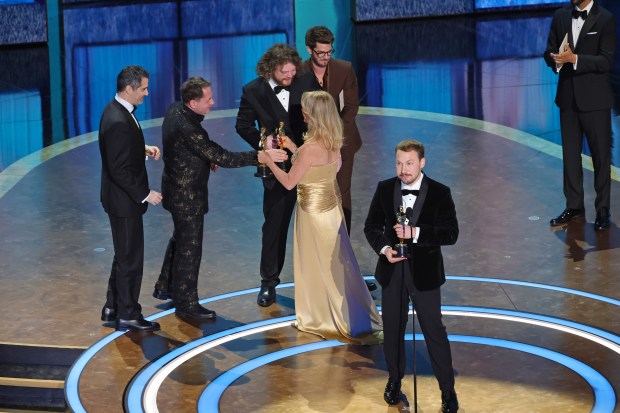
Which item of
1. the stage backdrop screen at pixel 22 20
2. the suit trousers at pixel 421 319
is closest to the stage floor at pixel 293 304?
the suit trousers at pixel 421 319

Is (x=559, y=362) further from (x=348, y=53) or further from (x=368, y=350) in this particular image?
(x=348, y=53)

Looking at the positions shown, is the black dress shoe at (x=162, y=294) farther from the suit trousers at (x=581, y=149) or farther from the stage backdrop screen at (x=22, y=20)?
the stage backdrop screen at (x=22, y=20)

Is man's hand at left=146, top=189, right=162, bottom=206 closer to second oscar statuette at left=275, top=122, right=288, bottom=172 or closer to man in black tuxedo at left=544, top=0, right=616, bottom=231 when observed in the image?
second oscar statuette at left=275, top=122, right=288, bottom=172

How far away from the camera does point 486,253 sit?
7.76 meters

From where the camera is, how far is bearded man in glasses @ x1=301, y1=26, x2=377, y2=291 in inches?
280

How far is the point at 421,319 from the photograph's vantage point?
5.43m

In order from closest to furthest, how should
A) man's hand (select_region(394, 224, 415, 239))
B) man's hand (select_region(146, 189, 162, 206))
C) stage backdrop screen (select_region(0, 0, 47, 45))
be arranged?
man's hand (select_region(394, 224, 415, 239))
man's hand (select_region(146, 189, 162, 206))
stage backdrop screen (select_region(0, 0, 47, 45))

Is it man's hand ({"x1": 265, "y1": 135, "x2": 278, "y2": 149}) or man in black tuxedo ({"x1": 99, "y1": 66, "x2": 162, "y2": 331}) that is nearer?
man in black tuxedo ({"x1": 99, "y1": 66, "x2": 162, "y2": 331})

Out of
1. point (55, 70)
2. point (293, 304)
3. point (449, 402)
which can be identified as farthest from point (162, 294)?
point (55, 70)

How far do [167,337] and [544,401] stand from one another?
213 cm

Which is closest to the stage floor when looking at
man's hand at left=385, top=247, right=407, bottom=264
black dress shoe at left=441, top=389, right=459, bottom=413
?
black dress shoe at left=441, top=389, right=459, bottom=413

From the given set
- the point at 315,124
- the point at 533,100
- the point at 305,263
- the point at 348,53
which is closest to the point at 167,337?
A: the point at 305,263

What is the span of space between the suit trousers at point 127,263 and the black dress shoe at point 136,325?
0.02 m

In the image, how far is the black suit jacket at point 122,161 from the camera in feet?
20.6
